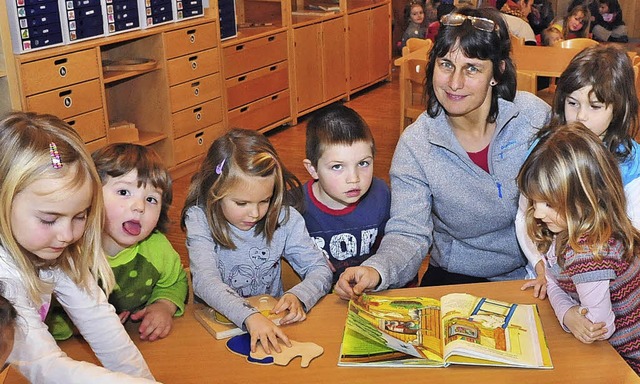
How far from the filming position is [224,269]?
6.55 ft

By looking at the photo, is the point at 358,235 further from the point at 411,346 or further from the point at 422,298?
the point at 411,346

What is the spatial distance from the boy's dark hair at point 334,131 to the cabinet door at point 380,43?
4745 millimetres

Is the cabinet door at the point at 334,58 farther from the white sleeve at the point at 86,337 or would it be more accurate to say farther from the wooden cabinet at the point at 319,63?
the white sleeve at the point at 86,337

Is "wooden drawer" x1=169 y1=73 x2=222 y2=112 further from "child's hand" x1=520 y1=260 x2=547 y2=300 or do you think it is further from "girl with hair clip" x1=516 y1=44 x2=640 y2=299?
"child's hand" x1=520 y1=260 x2=547 y2=300

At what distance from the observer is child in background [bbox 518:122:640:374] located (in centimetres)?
157

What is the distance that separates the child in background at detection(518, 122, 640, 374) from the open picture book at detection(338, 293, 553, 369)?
0.11 metres

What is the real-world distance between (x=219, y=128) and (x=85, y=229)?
3.55 m

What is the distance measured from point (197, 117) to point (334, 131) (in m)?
2.87

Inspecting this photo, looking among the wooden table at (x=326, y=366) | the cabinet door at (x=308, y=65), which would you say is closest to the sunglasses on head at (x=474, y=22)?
the wooden table at (x=326, y=366)

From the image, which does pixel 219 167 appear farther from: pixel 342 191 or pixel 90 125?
pixel 90 125

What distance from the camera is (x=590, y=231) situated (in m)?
1.57

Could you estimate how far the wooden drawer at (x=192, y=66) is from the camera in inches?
181

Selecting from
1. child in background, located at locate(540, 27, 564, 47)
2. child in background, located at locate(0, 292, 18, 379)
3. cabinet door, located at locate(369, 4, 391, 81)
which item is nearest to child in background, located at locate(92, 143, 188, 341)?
child in background, located at locate(0, 292, 18, 379)

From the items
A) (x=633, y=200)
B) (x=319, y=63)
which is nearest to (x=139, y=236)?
(x=633, y=200)
